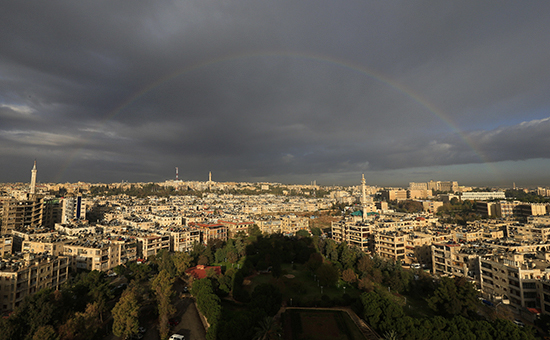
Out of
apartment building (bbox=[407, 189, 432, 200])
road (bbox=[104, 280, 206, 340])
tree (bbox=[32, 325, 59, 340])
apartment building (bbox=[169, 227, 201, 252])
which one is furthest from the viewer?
apartment building (bbox=[407, 189, 432, 200])

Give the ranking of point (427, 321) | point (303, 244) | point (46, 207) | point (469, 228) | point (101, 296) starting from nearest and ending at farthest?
point (427, 321)
point (101, 296)
point (303, 244)
point (469, 228)
point (46, 207)

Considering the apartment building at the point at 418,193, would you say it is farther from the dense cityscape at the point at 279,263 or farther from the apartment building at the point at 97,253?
the apartment building at the point at 97,253

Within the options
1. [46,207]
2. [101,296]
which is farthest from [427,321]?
[46,207]

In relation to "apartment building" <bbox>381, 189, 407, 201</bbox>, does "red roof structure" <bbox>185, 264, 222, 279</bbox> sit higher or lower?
lower

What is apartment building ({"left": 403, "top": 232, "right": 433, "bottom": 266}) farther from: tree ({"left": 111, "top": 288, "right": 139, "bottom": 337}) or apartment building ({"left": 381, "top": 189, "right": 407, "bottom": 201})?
apartment building ({"left": 381, "top": 189, "right": 407, "bottom": 201})

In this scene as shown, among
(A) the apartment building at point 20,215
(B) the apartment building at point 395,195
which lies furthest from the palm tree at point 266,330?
(B) the apartment building at point 395,195

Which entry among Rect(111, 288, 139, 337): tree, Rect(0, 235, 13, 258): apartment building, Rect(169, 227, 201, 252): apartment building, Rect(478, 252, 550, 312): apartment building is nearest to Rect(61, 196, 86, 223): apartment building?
Rect(0, 235, 13, 258): apartment building

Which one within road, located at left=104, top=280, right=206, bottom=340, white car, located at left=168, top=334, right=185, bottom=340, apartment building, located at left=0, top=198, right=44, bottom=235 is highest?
apartment building, located at left=0, top=198, right=44, bottom=235

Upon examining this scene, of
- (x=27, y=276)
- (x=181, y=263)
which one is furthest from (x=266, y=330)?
(x=27, y=276)

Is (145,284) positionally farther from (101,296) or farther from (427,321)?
(427,321)
